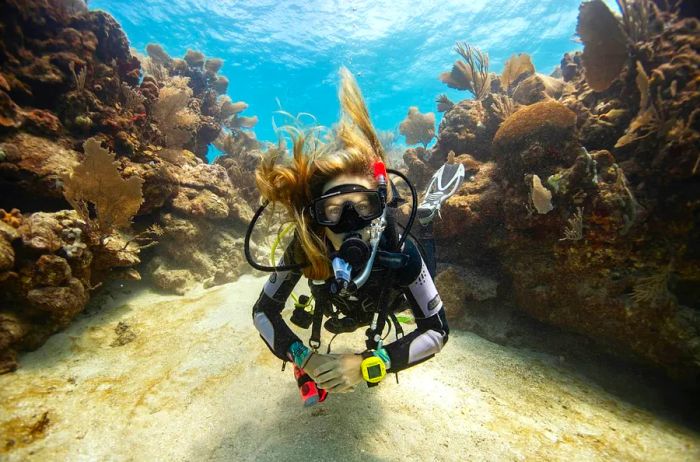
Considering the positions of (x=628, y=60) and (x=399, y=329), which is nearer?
(x=399, y=329)

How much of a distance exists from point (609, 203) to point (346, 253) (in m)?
3.52

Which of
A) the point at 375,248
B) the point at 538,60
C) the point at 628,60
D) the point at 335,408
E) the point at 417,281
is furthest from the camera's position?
the point at 538,60

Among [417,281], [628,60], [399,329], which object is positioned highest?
[628,60]

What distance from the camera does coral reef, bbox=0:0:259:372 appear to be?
3.38m

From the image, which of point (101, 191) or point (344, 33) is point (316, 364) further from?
point (344, 33)

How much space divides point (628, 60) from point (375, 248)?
18.4 ft

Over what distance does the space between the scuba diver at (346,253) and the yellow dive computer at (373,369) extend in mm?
47

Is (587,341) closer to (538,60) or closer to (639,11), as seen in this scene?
(639,11)

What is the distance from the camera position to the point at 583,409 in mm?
2953

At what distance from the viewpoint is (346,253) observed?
7.22 feet

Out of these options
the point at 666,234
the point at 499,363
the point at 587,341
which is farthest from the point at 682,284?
the point at 499,363

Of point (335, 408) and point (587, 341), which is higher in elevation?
point (335, 408)

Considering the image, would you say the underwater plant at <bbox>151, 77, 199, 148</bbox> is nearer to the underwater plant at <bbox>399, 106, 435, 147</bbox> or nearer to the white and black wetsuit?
the white and black wetsuit

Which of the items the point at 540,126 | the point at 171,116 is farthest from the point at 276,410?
the point at 171,116
